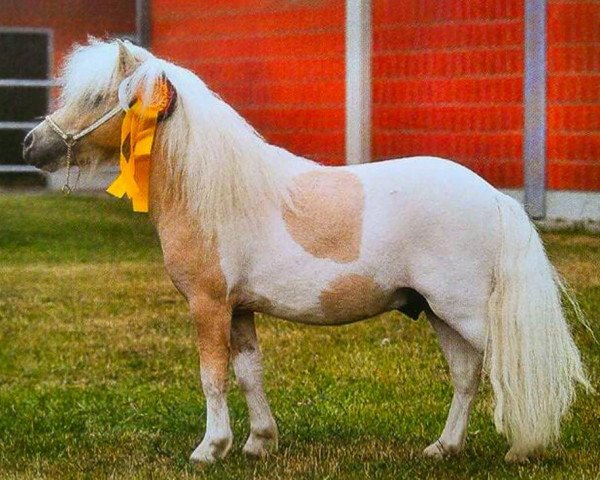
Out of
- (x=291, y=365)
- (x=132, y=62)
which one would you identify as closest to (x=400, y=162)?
(x=132, y=62)

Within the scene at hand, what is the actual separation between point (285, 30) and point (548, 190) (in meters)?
3.92

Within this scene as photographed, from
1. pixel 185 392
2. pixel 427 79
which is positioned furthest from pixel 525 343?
pixel 427 79

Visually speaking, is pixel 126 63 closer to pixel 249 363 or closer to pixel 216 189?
pixel 216 189

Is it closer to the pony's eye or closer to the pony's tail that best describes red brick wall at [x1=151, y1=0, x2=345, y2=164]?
the pony's eye

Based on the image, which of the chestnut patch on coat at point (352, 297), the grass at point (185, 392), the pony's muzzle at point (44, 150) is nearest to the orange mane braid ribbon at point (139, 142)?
the pony's muzzle at point (44, 150)

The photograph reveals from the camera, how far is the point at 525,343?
4.90 m

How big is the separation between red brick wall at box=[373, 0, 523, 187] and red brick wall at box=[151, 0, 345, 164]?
2.11 feet

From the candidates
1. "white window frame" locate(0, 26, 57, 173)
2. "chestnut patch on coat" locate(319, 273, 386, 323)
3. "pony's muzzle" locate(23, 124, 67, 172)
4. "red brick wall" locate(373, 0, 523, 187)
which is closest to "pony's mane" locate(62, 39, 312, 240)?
"pony's muzzle" locate(23, 124, 67, 172)

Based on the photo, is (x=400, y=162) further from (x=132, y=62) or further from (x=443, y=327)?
(x=132, y=62)

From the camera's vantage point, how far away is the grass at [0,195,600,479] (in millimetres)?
5258

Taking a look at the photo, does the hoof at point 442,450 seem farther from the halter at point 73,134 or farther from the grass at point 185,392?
the halter at point 73,134

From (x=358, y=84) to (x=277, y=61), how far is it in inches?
58.7

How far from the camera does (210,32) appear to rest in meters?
17.0

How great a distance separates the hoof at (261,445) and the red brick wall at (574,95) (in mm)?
8132
